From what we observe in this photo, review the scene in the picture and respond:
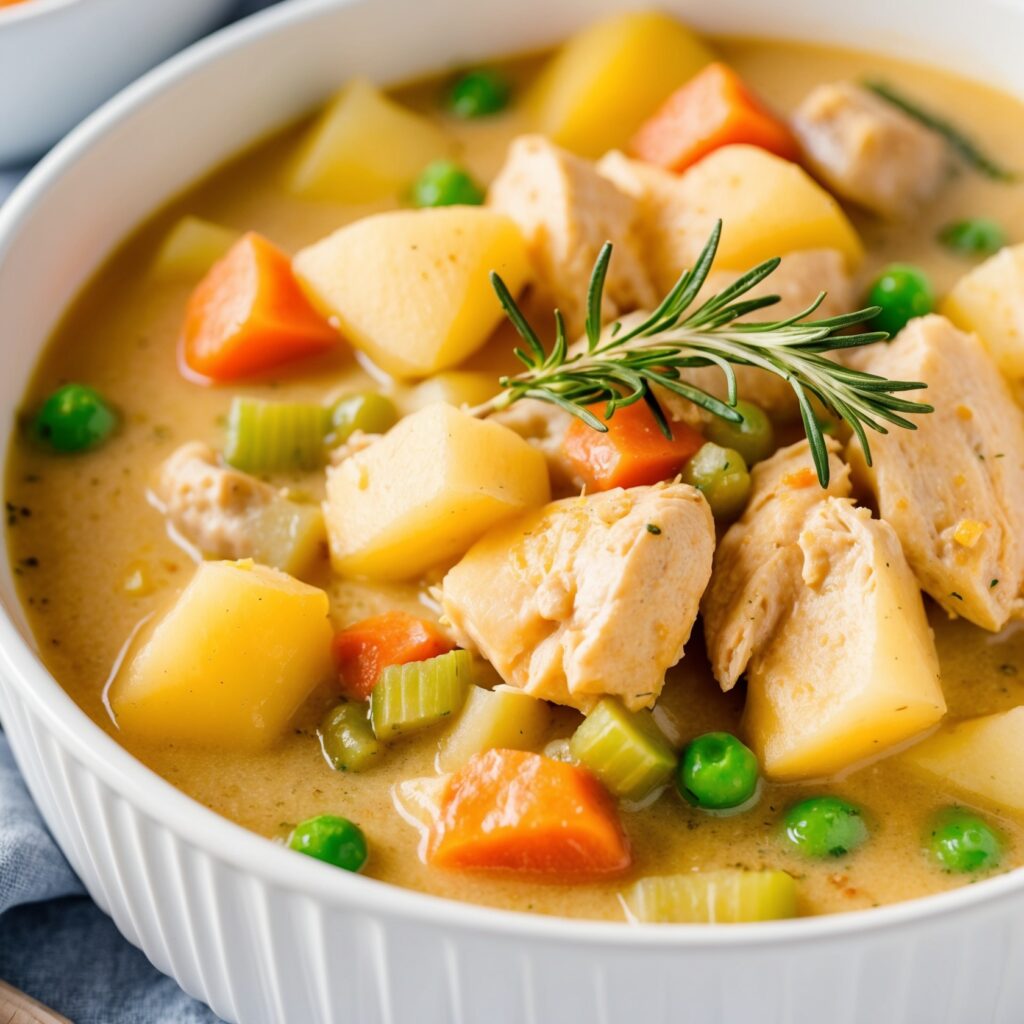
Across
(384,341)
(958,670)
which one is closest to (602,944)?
(958,670)

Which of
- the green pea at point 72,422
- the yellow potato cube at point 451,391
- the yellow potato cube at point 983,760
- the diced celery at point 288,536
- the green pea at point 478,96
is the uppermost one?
the green pea at point 478,96

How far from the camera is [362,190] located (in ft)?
13.4

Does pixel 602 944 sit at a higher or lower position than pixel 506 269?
lower

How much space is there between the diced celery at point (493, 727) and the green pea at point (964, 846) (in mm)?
751

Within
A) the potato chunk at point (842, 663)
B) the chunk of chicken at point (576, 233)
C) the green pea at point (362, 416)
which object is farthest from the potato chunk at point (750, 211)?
the potato chunk at point (842, 663)

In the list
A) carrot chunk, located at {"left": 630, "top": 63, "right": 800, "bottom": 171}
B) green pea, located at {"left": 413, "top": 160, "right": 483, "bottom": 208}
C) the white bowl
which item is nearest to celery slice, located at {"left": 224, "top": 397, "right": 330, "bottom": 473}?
green pea, located at {"left": 413, "top": 160, "right": 483, "bottom": 208}

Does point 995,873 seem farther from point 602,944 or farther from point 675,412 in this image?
point 675,412

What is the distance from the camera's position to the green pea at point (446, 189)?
3.93m

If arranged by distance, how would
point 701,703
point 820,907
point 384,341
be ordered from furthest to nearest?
point 384,341 < point 701,703 < point 820,907

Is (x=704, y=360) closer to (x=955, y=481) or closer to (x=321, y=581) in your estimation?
(x=955, y=481)

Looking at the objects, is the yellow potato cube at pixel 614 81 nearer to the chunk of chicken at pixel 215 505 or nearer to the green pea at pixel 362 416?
the green pea at pixel 362 416

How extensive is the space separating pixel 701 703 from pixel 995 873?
2.04 feet

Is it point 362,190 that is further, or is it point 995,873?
point 362,190

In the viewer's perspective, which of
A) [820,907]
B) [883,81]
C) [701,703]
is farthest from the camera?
[883,81]
